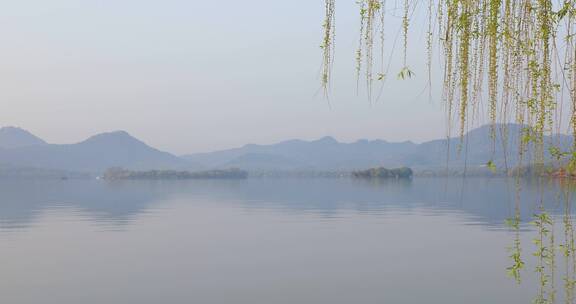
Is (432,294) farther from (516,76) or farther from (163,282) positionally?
(516,76)

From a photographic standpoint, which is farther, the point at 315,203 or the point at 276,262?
the point at 315,203

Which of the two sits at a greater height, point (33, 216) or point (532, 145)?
point (532, 145)

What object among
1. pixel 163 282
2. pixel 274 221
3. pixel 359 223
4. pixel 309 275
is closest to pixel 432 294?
pixel 309 275

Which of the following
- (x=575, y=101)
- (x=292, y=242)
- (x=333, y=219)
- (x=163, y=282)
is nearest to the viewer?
(x=575, y=101)

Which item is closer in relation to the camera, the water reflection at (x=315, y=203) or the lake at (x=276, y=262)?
the lake at (x=276, y=262)

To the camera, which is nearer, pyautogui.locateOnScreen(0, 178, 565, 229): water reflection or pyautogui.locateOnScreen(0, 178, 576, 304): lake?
pyautogui.locateOnScreen(0, 178, 576, 304): lake

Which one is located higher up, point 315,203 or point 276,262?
point 315,203

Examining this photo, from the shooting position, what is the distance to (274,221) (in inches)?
2025

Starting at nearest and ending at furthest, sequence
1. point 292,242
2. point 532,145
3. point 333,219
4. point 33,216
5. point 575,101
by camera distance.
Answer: point 575,101 < point 532,145 < point 292,242 < point 333,219 < point 33,216

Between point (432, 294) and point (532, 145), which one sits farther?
point (432, 294)

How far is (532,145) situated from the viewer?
19.4 feet

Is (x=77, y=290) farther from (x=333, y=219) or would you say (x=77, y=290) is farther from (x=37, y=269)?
(x=333, y=219)

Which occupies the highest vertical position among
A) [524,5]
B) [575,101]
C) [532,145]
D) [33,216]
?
[524,5]

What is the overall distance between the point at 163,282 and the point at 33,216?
41.5 metres
